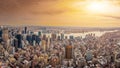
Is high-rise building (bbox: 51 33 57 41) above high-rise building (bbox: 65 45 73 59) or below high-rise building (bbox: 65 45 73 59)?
above

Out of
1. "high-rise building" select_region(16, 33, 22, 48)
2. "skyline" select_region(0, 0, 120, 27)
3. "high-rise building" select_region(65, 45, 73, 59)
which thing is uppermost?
"skyline" select_region(0, 0, 120, 27)

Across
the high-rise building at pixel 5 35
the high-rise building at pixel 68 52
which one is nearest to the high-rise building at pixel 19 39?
the high-rise building at pixel 5 35

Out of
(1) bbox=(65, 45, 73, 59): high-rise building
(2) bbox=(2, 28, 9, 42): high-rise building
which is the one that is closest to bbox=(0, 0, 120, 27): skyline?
(2) bbox=(2, 28, 9, 42): high-rise building

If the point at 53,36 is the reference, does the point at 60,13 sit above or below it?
above

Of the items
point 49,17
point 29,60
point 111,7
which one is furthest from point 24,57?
point 111,7

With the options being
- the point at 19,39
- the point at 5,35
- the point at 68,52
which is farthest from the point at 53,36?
the point at 5,35

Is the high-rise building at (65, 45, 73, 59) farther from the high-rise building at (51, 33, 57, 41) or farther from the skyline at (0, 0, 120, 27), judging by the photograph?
the skyline at (0, 0, 120, 27)

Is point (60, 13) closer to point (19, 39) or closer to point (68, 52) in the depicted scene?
point (68, 52)

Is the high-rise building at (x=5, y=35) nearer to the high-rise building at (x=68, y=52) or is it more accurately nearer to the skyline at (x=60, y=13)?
the skyline at (x=60, y=13)

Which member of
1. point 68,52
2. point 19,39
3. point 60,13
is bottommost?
point 68,52
